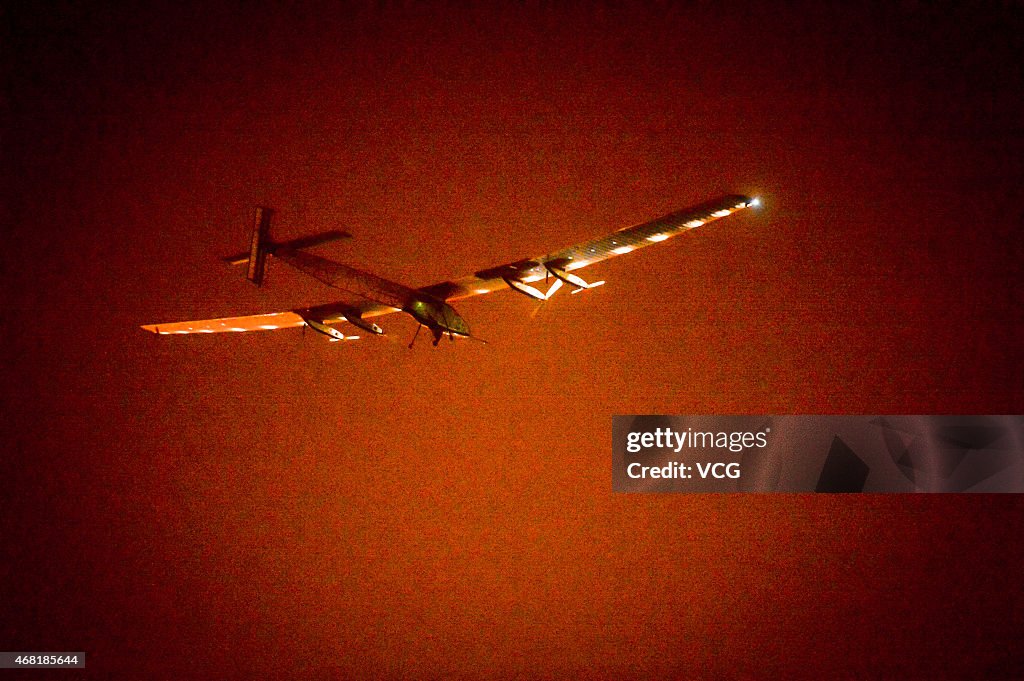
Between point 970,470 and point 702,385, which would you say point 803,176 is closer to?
point 702,385

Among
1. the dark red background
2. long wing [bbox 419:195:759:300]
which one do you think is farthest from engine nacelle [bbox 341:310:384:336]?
the dark red background

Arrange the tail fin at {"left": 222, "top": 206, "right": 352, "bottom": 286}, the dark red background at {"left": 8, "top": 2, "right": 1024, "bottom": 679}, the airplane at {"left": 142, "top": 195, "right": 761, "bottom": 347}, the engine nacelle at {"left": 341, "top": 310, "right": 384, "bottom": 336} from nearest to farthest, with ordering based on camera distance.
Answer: the airplane at {"left": 142, "top": 195, "right": 761, "bottom": 347} < the tail fin at {"left": 222, "top": 206, "right": 352, "bottom": 286} < the engine nacelle at {"left": 341, "top": 310, "right": 384, "bottom": 336} < the dark red background at {"left": 8, "top": 2, "right": 1024, "bottom": 679}

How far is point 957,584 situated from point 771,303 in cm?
164

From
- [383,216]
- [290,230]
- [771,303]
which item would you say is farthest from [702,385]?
[290,230]

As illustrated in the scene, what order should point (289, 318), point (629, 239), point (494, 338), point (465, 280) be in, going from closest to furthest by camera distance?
point (629, 239) → point (465, 280) → point (289, 318) → point (494, 338)

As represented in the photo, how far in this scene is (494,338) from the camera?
9.91ft

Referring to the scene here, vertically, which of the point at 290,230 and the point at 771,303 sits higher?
the point at 290,230

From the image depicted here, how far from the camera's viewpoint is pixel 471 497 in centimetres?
299

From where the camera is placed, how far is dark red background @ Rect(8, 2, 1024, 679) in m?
2.98

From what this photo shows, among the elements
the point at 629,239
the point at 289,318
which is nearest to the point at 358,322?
the point at 289,318

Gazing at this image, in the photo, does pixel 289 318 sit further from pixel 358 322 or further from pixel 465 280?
pixel 465 280

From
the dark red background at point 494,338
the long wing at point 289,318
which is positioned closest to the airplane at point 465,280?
the long wing at point 289,318

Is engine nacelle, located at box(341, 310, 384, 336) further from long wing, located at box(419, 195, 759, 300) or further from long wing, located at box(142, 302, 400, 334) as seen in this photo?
long wing, located at box(419, 195, 759, 300)

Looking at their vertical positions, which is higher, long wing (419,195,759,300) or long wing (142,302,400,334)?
long wing (419,195,759,300)
